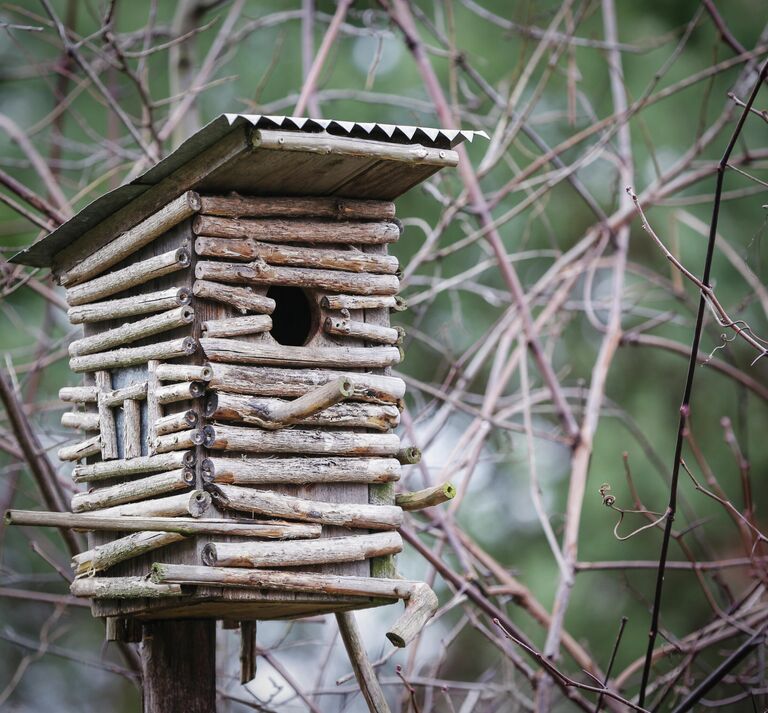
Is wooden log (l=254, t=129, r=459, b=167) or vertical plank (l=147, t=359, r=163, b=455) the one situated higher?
wooden log (l=254, t=129, r=459, b=167)

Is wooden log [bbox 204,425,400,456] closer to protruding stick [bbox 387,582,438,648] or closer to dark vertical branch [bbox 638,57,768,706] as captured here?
protruding stick [bbox 387,582,438,648]

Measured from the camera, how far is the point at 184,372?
10.6 feet

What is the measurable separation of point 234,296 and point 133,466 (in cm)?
58

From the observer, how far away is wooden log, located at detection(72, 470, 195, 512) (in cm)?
317

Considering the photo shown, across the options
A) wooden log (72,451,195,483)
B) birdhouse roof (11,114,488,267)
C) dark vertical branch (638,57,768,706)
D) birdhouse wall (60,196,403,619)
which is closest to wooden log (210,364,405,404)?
birdhouse wall (60,196,403,619)

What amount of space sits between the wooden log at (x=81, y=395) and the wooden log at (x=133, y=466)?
0.20 meters

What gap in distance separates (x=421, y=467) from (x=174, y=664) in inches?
52.3

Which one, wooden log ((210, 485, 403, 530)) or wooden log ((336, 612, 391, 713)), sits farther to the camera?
wooden log ((336, 612, 391, 713))

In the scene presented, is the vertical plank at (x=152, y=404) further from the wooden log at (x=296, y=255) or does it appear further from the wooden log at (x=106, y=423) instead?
the wooden log at (x=296, y=255)

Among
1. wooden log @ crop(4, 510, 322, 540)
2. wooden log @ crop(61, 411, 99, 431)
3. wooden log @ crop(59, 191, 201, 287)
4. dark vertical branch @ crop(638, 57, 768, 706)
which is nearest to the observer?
dark vertical branch @ crop(638, 57, 768, 706)

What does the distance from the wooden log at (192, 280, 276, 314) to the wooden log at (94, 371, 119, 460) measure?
55cm

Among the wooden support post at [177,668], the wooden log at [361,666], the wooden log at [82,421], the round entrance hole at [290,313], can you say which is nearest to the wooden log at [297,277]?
the round entrance hole at [290,313]

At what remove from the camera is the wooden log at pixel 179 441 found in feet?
10.4

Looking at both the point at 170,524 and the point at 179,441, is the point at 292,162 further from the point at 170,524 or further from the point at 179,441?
the point at 170,524
